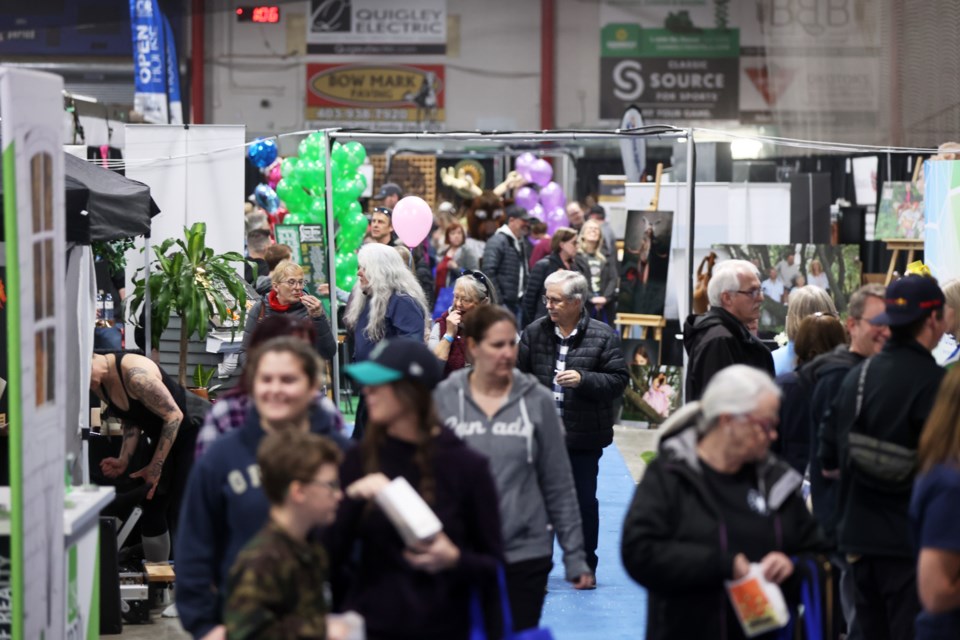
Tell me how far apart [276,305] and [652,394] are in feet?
16.1

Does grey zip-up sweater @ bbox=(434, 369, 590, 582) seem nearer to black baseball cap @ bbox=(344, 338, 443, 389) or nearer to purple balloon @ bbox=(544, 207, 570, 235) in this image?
black baseball cap @ bbox=(344, 338, 443, 389)

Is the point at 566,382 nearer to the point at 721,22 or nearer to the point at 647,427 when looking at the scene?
the point at 647,427

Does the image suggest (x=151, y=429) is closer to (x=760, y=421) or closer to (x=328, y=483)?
(x=328, y=483)

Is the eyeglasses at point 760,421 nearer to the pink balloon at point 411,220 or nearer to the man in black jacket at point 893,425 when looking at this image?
the man in black jacket at point 893,425

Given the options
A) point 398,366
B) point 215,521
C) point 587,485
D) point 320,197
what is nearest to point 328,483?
point 398,366

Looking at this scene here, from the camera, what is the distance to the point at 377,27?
2816 centimetres

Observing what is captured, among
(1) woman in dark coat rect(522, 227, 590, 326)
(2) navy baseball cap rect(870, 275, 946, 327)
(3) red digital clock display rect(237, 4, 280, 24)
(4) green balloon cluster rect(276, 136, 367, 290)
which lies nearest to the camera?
(2) navy baseball cap rect(870, 275, 946, 327)

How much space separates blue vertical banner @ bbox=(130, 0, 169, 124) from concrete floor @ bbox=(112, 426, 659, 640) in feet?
33.5

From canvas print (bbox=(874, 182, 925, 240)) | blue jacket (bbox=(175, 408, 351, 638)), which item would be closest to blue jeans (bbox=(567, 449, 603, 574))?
blue jacket (bbox=(175, 408, 351, 638))

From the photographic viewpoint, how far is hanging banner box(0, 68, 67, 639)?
156 inches

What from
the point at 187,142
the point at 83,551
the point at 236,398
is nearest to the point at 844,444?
the point at 236,398

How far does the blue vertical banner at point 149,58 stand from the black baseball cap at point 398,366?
17.4m

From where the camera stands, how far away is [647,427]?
41.4 ft

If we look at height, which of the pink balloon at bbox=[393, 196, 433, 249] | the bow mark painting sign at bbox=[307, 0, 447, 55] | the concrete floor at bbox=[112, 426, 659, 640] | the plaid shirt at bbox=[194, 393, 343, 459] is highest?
the bow mark painting sign at bbox=[307, 0, 447, 55]
